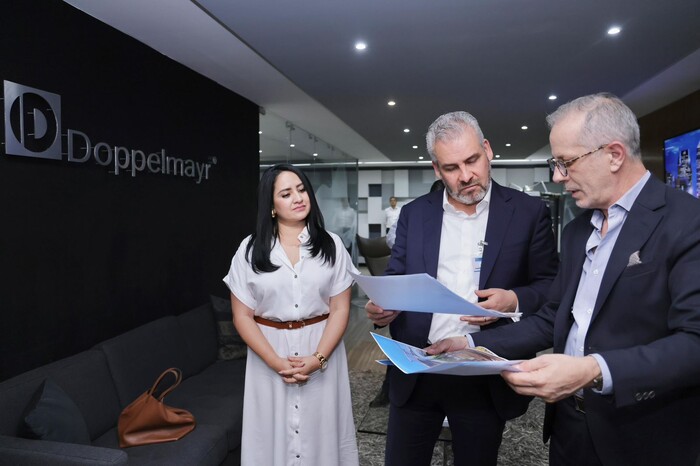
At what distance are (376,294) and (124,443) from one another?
194 cm

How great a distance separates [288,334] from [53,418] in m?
1.17

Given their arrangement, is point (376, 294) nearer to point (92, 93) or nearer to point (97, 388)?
point (97, 388)

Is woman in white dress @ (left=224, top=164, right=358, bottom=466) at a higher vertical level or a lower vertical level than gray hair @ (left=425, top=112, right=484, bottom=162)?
lower

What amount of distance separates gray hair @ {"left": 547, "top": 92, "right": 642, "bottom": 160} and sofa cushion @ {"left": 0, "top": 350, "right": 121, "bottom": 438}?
8.54 ft

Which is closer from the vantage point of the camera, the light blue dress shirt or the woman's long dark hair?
the light blue dress shirt

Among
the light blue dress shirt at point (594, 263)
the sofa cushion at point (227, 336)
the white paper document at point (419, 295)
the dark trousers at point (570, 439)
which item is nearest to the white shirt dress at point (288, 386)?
the white paper document at point (419, 295)

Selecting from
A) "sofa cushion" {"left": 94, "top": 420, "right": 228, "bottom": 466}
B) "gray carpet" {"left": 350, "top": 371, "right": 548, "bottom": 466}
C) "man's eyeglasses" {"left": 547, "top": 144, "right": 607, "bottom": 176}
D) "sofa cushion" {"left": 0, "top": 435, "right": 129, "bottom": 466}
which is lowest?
"gray carpet" {"left": 350, "top": 371, "right": 548, "bottom": 466}

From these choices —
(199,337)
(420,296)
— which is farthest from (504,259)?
(199,337)

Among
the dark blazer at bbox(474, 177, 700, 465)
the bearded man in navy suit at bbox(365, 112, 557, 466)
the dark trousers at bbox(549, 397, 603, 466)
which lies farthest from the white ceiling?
the dark trousers at bbox(549, 397, 603, 466)

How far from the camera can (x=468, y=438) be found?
5.87 feet

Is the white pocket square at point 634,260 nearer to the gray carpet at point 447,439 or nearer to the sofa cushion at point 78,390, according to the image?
the gray carpet at point 447,439

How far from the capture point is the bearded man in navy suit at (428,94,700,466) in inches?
43.7

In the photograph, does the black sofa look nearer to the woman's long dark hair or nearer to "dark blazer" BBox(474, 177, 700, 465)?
the woman's long dark hair

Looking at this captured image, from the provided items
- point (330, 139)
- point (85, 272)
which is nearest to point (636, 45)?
point (85, 272)
